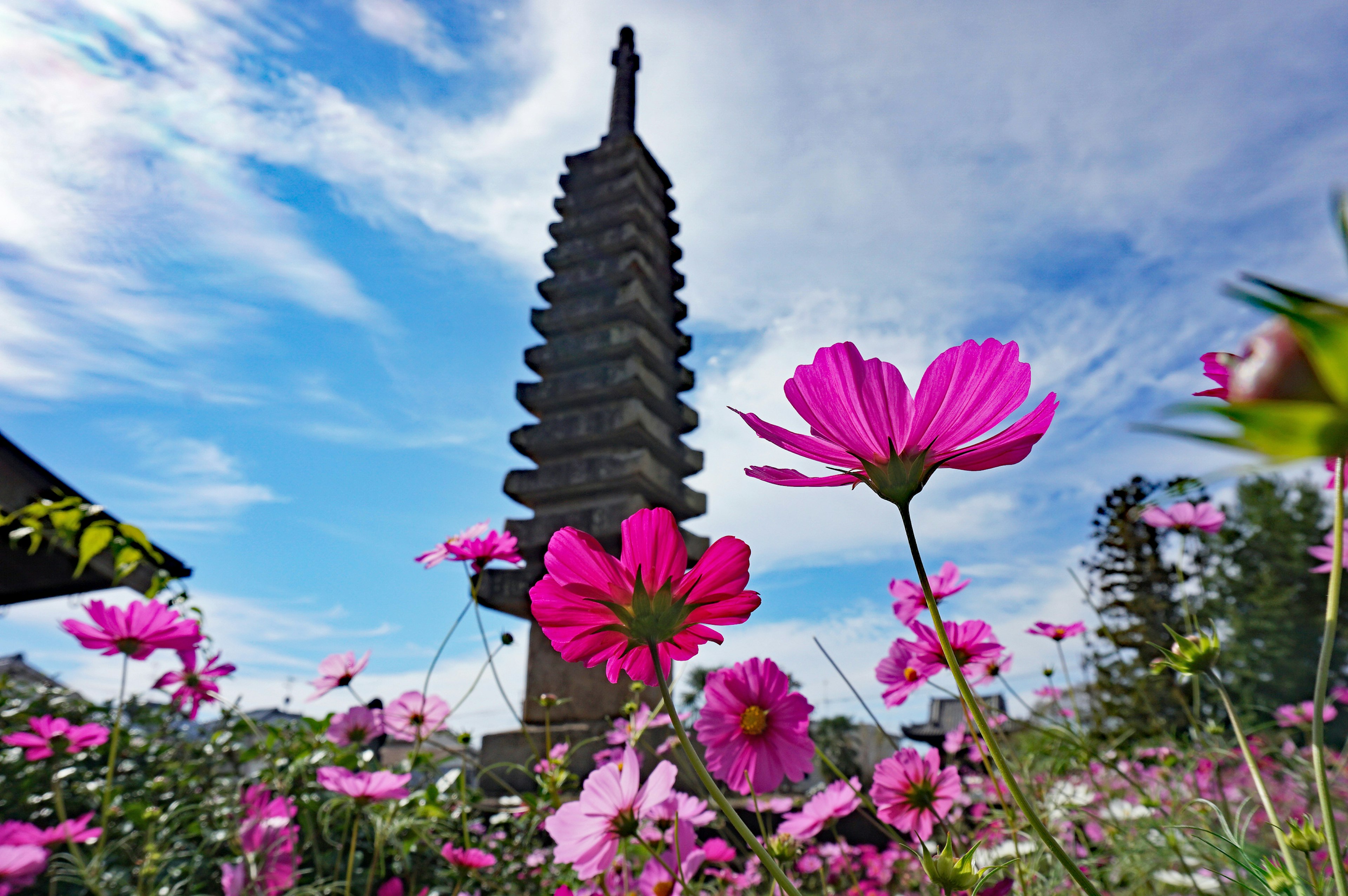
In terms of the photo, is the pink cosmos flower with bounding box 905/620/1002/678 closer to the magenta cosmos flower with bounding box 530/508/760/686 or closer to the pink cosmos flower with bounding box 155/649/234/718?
the magenta cosmos flower with bounding box 530/508/760/686

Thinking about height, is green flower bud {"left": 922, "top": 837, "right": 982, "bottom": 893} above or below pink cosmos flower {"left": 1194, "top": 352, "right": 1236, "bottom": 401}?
below

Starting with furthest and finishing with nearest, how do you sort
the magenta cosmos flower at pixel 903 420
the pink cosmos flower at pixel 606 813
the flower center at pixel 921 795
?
the flower center at pixel 921 795
the pink cosmos flower at pixel 606 813
the magenta cosmos flower at pixel 903 420

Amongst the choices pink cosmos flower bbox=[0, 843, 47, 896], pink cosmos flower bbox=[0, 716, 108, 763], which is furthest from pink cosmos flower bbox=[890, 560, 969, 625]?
pink cosmos flower bbox=[0, 716, 108, 763]

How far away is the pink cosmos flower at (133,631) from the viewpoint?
1252mm

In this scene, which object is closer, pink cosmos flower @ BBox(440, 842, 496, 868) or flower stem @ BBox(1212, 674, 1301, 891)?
flower stem @ BBox(1212, 674, 1301, 891)

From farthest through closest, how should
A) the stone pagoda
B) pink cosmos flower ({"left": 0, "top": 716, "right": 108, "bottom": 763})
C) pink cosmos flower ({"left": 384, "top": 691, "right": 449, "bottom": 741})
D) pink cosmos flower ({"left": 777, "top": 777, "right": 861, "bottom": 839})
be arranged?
the stone pagoda → pink cosmos flower ({"left": 0, "top": 716, "right": 108, "bottom": 763}) → pink cosmos flower ({"left": 384, "top": 691, "right": 449, "bottom": 741}) → pink cosmos flower ({"left": 777, "top": 777, "right": 861, "bottom": 839})

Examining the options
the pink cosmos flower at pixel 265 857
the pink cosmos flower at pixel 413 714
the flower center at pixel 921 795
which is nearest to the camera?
the flower center at pixel 921 795

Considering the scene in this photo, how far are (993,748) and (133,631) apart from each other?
1.49 meters

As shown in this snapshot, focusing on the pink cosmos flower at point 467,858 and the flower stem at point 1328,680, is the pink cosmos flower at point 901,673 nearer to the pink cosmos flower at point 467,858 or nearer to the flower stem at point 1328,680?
the flower stem at point 1328,680

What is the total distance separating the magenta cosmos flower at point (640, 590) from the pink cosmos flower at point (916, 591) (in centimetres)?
67

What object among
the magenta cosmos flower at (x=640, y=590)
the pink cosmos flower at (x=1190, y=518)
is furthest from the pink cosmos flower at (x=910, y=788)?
the pink cosmos flower at (x=1190, y=518)

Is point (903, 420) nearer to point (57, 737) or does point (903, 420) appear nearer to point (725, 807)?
point (725, 807)

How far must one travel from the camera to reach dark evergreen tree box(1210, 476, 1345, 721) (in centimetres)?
1652

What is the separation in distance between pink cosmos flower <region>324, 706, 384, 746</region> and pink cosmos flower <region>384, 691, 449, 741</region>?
2 cm
